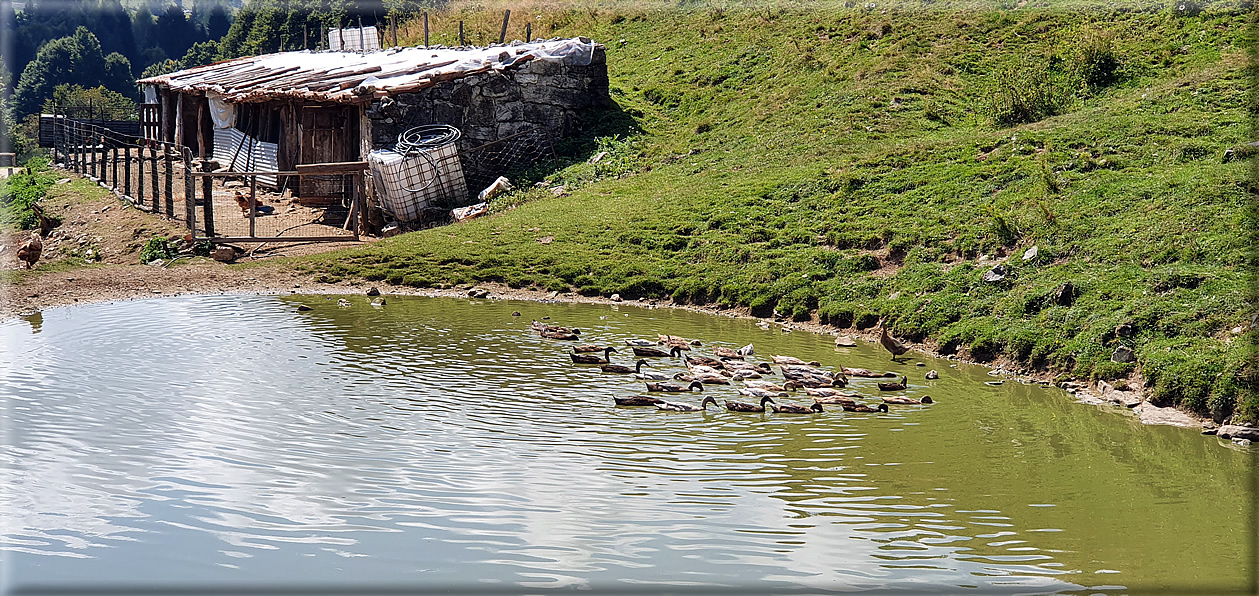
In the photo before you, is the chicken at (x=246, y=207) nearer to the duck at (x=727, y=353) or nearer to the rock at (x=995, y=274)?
the duck at (x=727, y=353)

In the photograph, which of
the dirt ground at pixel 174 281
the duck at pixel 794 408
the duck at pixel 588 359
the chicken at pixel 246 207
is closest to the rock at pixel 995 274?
the dirt ground at pixel 174 281

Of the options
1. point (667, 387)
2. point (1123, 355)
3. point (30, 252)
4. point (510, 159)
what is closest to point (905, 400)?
point (667, 387)

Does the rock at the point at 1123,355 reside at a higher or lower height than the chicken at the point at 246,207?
lower

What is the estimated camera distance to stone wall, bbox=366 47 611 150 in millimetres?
25562

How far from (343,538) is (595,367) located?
601 centimetres

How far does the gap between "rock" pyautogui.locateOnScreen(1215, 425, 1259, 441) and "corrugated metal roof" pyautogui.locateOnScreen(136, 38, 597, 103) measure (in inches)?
757

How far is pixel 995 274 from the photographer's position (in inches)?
623

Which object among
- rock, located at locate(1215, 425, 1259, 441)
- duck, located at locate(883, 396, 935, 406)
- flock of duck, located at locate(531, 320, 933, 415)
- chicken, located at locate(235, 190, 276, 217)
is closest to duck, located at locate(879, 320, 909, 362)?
flock of duck, located at locate(531, 320, 933, 415)

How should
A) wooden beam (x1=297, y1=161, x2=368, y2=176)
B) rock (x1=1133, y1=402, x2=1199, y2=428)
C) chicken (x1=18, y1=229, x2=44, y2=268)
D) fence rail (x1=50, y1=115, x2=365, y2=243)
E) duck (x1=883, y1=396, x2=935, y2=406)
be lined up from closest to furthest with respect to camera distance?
rock (x1=1133, y1=402, x2=1199, y2=428) < duck (x1=883, y1=396, x2=935, y2=406) < chicken (x1=18, y1=229, x2=44, y2=268) < fence rail (x1=50, y1=115, x2=365, y2=243) < wooden beam (x1=297, y1=161, x2=368, y2=176)

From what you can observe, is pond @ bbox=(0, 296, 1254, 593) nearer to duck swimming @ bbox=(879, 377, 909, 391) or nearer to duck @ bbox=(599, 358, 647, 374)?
duck @ bbox=(599, 358, 647, 374)

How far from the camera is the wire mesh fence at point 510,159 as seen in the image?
85.7 ft

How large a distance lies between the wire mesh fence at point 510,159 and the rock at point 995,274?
12941 millimetres

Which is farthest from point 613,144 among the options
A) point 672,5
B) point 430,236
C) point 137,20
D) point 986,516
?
point 137,20

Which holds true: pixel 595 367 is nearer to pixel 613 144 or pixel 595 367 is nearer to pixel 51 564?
pixel 51 564
